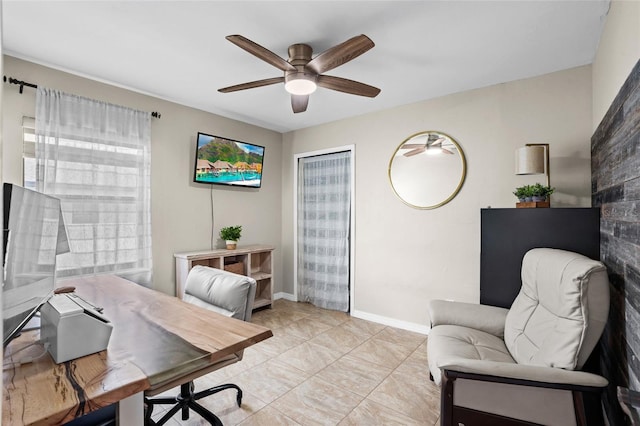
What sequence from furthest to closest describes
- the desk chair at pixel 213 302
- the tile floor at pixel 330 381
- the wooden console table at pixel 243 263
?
the wooden console table at pixel 243 263, the tile floor at pixel 330 381, the desk chair at pixel 213 302

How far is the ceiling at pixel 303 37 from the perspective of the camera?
2.00m

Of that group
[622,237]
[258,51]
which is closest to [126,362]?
[258,51]

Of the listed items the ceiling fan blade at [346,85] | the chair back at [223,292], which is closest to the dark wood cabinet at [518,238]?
the ceiling fan blade at [346,85]

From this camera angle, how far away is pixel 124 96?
3.14 meters

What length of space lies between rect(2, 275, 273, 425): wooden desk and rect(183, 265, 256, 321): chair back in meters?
0.24

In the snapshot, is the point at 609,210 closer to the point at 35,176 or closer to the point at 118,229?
the point at 118,229

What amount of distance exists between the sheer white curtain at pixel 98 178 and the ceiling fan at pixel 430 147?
8.86 ft

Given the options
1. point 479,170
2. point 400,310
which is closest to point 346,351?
point 400,310

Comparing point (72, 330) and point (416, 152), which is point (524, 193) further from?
point (72, 330)

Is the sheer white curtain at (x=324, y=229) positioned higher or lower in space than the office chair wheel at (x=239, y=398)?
higher

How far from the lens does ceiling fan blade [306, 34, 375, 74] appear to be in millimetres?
1924

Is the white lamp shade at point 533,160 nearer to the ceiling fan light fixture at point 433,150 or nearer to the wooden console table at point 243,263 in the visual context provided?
the ceiling fan light fixture at point 433,150

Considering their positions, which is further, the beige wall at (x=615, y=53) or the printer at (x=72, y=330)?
the beige wall at (x=615, y=53)

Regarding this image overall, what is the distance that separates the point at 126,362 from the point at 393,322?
306 cm
